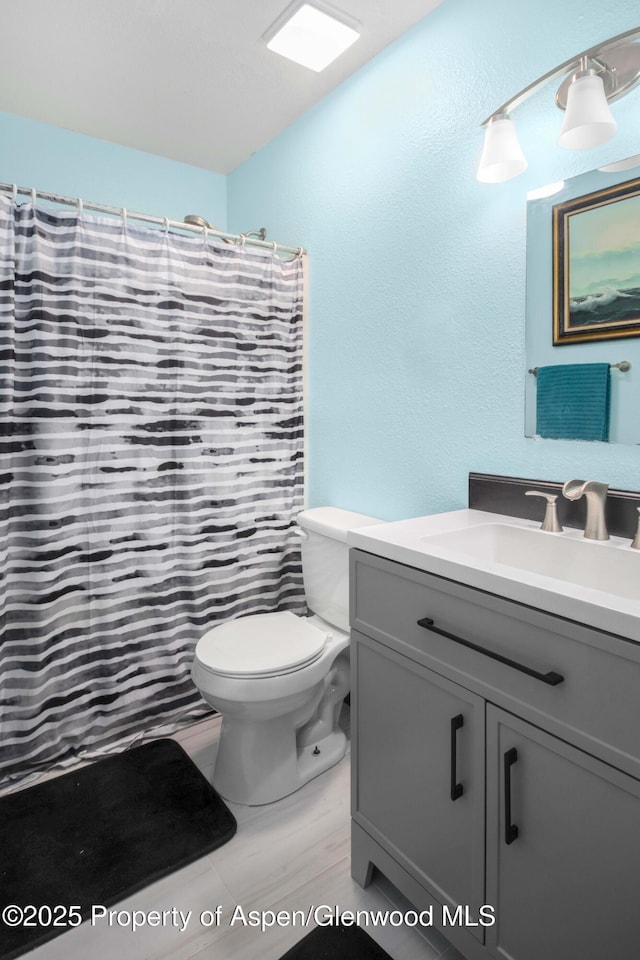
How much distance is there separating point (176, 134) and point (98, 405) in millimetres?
1395

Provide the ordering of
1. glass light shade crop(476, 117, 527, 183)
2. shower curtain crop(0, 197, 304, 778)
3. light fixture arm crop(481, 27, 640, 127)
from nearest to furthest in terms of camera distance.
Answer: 1. light fixture arm crop(481, 27, 640, 127)
2. glass light shade crop(476, 117, 527, 183)
3. shower curtain crop(0, 197, 304, 778)

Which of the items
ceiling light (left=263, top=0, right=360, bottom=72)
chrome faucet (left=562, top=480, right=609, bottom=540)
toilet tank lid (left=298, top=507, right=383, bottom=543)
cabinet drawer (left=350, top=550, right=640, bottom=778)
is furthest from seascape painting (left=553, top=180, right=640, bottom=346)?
ceiling light (left=263, top=0, right=360, bottom=72)

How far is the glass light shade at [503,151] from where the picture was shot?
4.45 feet

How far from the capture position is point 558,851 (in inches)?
35.6

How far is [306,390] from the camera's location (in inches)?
91.5

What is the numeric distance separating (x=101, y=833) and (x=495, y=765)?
1.18 m

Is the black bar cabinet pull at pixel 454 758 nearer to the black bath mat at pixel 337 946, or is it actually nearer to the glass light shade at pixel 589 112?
the black bath mat at pixel 337 946

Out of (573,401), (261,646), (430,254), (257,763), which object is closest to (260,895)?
(257,763)

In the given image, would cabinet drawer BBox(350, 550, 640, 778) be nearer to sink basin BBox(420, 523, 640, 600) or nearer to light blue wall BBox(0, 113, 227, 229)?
sink basin BBox(420, 523, 640, 600)

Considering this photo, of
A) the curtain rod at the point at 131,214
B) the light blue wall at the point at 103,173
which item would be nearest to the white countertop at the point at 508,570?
the curtain rod at the point at 131,214

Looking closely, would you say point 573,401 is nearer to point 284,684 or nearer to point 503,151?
point 503,151

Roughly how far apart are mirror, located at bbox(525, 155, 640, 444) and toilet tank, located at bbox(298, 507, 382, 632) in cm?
73

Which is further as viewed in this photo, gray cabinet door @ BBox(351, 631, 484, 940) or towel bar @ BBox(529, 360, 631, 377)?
towel bar @ BBox(529, 360, 631, 377)

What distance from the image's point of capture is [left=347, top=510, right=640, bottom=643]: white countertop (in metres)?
0.82
